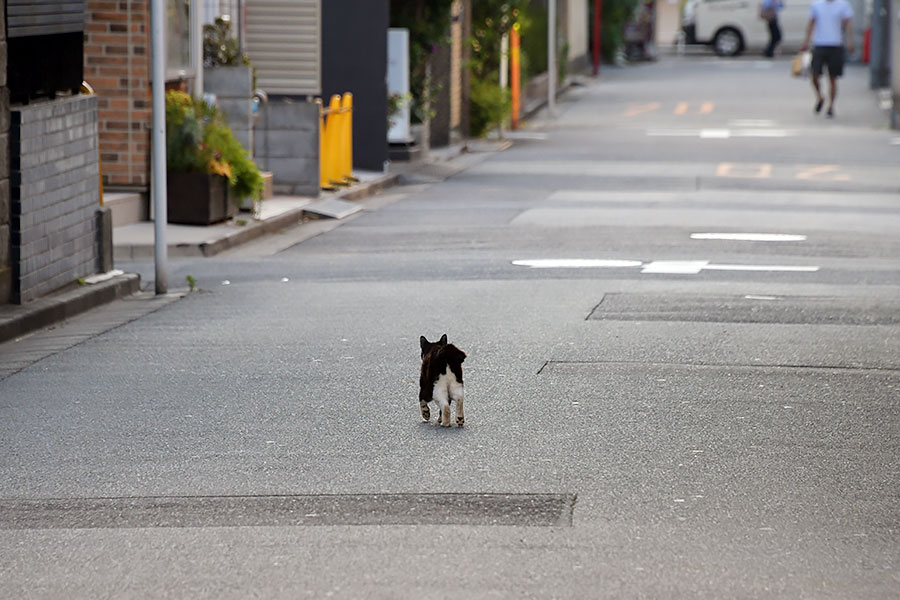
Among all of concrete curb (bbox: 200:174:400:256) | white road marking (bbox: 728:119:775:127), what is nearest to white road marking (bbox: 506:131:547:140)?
white road marking (bbox: 728:119:775:127)

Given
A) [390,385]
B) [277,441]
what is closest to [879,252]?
[390,385]

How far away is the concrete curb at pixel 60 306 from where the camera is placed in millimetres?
9977

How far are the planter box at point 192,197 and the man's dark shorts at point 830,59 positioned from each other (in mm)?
19202

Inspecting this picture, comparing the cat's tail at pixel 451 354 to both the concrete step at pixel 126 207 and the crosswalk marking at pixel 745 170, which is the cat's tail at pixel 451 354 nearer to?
the concrete step at pixel 126 207

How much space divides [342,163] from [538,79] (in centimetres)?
1866

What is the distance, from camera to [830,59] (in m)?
32.0

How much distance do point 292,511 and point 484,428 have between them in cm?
152

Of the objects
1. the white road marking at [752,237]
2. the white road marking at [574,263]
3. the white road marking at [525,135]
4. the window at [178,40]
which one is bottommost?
the white road marking at [574,263]

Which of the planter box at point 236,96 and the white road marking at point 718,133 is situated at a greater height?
the planter box at point 236,96

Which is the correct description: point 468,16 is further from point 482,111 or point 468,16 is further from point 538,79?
point 538,79

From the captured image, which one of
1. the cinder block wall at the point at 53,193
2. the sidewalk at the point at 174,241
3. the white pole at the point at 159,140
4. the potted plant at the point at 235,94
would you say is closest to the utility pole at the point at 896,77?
the sidewalk at the point at 174,241

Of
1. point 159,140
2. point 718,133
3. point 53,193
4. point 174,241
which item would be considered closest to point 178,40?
point 174,241

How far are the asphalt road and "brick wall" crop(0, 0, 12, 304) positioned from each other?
2.23 ft

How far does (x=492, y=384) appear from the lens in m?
8.12
